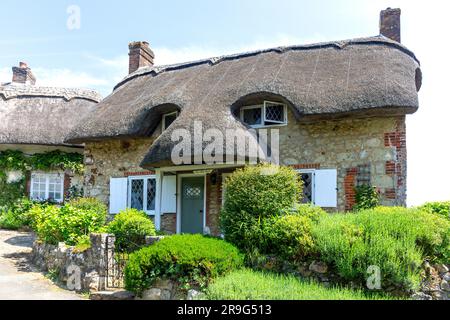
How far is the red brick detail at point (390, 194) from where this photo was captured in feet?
32.4

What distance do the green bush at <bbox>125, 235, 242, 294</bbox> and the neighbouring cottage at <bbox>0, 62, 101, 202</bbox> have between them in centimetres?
1062

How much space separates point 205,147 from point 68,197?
8.67 metres

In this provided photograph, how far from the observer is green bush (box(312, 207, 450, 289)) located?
648cm

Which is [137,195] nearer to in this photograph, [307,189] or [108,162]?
[108,162]

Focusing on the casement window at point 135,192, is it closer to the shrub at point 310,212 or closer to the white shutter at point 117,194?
the white shutter at point 117,194

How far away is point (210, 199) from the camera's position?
11.8 meters

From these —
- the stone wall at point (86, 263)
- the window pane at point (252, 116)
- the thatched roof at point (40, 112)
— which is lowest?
the stone wall at point (86, 263)

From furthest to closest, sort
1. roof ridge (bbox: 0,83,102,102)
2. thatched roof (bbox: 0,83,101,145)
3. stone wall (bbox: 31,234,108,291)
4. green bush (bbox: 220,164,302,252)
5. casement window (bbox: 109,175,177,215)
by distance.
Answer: roof ridge (bbox: 0,83,102,102), thatched roof (bbox: 0,83,101,145), casement window (bbox: 109,175,177,215), stone wall (bbox: 31,234,108,291), green bush (bbox: 220,164,302,252)

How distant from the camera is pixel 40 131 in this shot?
1653cm

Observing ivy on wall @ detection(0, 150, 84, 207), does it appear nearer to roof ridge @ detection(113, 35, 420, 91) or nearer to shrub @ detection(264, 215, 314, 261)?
roof ridge @ detection(113, 35, 420, 91)

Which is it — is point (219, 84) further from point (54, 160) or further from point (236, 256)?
point (54, 160)

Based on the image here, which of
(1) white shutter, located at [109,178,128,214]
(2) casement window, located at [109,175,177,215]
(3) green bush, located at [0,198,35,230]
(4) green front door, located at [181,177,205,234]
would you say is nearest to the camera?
(4) green front door, located at [181,177,205,234]

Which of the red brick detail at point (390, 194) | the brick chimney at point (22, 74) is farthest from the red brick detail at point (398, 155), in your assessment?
the brick chimney at point (22, 74)

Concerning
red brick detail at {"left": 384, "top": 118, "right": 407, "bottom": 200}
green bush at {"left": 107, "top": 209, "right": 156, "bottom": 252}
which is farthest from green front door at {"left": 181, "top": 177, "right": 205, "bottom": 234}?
red brick detail at {"left": 384, "top": 118, "right": 407, "bottom": 200}
